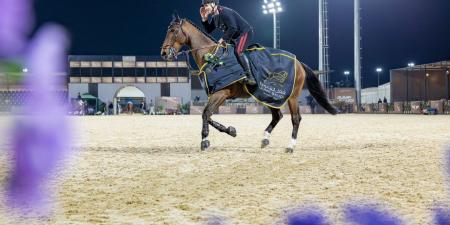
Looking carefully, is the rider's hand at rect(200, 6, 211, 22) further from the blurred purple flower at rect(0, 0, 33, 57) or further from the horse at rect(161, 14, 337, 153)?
the blurred purple flower at rect(0, 0, 33, 57)

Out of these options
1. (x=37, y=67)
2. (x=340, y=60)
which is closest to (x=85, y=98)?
(x=37, y=67)

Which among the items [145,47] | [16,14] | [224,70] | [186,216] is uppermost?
[145,47]

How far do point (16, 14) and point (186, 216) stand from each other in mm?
41244

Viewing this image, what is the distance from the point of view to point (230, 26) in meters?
10.3

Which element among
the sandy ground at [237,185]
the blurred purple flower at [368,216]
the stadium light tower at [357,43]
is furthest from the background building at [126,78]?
the blurred purple flower at [368,216]

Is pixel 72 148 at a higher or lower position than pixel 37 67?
lower

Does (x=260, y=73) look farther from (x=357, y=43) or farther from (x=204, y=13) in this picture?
(x=357, y=43)

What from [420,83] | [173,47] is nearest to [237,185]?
[173,47]

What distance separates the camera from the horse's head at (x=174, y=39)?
10.5 m

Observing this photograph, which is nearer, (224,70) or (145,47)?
(224,70)

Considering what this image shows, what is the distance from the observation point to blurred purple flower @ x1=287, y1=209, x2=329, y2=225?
4215 mm

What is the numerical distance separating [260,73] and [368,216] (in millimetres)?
6421

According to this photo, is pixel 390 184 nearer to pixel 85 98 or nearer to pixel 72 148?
pixel 72 148

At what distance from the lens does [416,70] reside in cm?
5672
